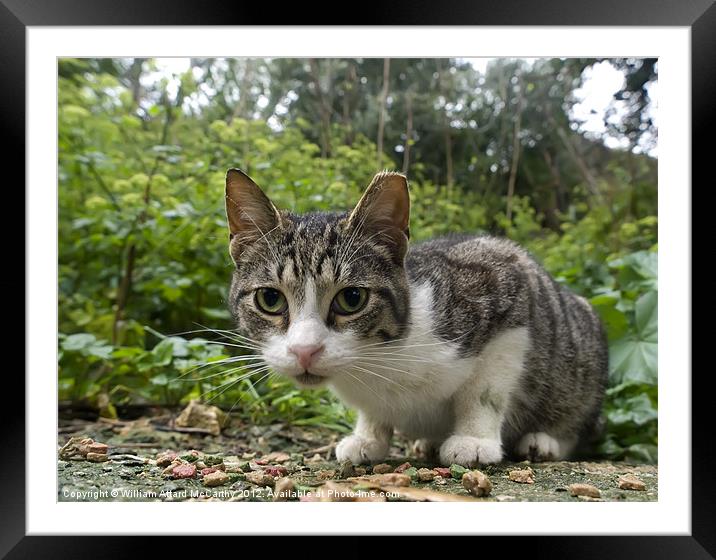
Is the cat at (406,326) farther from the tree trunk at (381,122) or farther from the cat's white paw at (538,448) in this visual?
the tree trunk at (381,122)

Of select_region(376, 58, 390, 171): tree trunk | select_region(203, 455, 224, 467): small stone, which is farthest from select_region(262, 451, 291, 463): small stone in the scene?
select_region(376, 58, 390, 171): tree trunk

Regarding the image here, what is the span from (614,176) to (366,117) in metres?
1.63

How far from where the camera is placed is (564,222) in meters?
4.08

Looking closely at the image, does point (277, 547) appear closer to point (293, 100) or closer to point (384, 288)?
point (384, 288)

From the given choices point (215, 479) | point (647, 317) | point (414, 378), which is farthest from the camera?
point (647, 317)

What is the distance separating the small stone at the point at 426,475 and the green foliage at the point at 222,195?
915 millimetres

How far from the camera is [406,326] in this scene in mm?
2025

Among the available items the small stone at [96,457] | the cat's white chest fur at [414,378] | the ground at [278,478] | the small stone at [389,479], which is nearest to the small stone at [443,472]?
the ground at [278,478]

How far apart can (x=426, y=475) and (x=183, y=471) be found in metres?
0.75

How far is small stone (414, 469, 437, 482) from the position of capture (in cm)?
189

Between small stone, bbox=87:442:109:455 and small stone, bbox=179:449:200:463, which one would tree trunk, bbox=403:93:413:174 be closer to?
small stone, bbox=179:449:200:463

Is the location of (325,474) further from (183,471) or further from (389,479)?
(183,471)

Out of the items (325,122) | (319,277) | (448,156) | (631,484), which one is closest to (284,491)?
(319,277)
